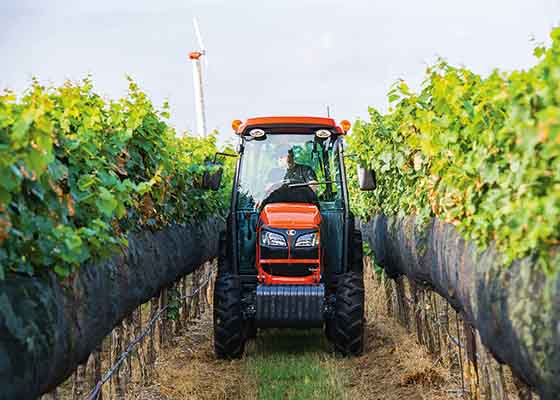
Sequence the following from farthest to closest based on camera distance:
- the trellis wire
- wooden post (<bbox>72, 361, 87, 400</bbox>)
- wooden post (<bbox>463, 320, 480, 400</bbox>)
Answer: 1. wooden post (<bbox>463, 320, 480, 400</bbox>)
2. the trellis wire
3. wooden post (<bbox>72, 361, 87, 400</bbox>)

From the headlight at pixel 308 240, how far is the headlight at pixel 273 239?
0.16m

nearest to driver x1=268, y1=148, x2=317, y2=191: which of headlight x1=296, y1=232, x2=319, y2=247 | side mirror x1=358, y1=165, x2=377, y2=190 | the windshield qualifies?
the windshield

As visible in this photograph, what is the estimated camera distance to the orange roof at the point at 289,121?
8.79 metres

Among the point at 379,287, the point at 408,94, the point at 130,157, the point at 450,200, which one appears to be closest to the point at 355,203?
the point at 379,287

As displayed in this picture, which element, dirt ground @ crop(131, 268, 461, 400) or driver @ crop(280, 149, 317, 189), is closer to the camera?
dirt ground @ crop(131, 268, 461, 400)

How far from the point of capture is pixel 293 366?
8352 mm

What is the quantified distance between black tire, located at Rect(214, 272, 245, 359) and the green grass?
324 mm

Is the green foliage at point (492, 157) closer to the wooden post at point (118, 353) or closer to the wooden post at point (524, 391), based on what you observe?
the wooden post at point (524, 391)

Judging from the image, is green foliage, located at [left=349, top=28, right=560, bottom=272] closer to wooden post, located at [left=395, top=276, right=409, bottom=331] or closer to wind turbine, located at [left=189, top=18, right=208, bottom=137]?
wooden post, located at [left=395, top=276, right=409, bottom=331]

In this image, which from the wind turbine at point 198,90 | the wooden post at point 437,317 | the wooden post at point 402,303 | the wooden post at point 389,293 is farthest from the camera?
the wind turbine at point 198,90

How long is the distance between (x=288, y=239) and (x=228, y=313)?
99cm

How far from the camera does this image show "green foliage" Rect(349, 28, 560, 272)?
358 cm

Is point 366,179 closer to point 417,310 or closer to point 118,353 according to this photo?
point 417,310

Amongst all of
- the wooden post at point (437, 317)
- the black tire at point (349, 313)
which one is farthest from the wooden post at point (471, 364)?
the black tire at point (349, 313)
